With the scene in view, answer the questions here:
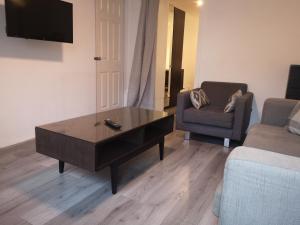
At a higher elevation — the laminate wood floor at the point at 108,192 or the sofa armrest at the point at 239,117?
the sofa armrest at the point at 239,117

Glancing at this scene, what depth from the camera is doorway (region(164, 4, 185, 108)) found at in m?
4.98

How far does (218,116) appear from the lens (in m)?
2.83

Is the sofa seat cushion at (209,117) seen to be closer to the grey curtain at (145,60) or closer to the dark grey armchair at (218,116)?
the dark grey armchair at (218,116)

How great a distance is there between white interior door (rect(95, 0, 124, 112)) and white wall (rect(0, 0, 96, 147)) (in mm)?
146

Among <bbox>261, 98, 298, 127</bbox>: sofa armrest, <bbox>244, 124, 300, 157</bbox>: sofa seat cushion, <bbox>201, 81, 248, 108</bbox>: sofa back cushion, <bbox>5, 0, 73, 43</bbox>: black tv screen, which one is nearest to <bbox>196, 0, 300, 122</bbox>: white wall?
<bbox>201, 81, 248, 108</bbox>: sofa back cushion

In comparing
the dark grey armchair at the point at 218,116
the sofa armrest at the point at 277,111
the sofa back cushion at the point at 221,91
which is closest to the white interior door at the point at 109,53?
the dark grey armchair at the point at 218,116

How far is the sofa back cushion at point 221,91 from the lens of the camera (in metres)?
3.34

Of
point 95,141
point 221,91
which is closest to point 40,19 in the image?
point 95,141

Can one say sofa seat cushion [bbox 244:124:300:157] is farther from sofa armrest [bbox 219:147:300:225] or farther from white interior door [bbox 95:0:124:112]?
white interior door [bbox 95:0:124:112]

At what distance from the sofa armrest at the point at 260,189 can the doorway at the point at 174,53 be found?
4170 mm

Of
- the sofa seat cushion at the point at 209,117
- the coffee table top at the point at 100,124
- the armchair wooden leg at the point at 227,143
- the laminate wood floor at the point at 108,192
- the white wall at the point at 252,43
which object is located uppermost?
the white wall at the point at 252,43

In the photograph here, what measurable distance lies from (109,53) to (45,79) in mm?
1329

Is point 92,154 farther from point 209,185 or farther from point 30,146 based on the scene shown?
point 30,146

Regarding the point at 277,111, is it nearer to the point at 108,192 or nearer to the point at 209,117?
the point at 209,117
